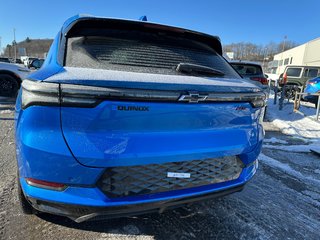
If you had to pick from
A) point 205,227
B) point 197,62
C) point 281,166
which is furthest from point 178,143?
point 281,166

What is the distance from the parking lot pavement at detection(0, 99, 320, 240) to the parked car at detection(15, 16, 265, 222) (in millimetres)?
348

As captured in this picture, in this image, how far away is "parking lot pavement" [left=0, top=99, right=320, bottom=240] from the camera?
6.91 feet

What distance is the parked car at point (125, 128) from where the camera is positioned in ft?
4.72

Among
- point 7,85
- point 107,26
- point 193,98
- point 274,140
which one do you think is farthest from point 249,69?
point 7,85

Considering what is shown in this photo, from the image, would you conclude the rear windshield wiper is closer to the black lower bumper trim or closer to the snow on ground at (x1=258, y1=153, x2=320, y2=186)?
the black lower bumper trim

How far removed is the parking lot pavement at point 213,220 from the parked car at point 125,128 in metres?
0.35

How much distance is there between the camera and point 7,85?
856 centimetres

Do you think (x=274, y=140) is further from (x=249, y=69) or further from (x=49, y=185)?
(x=49, y=185)

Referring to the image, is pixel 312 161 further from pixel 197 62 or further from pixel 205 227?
pixel 197 62

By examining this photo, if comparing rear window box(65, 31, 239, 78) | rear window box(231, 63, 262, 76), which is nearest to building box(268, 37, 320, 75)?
rear window box(231, 63, 262, 76)

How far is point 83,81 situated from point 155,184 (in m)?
0.77

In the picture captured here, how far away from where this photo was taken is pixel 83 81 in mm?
1438

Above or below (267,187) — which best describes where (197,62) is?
above

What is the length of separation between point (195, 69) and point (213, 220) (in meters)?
1.35
